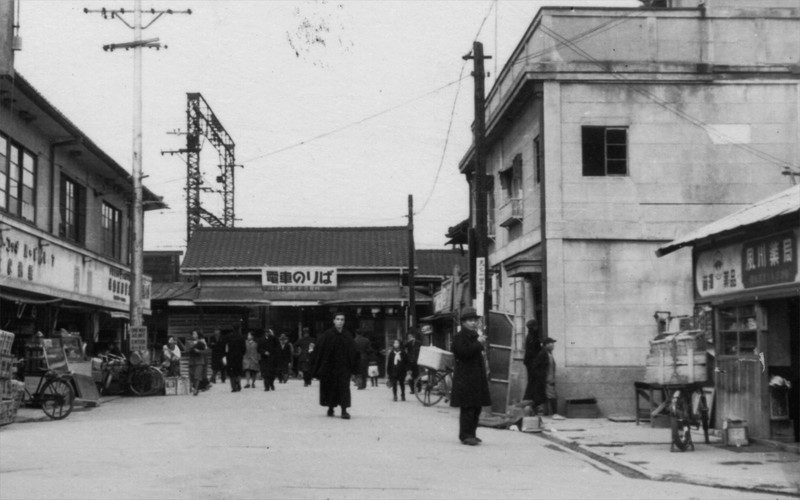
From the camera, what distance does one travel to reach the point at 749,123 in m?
21.4

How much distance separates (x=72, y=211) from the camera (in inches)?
1145

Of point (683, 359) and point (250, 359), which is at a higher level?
point (683, 359)

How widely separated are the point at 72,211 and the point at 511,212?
12714 millimetres

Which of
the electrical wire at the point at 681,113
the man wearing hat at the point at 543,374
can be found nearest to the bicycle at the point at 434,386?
the man wearing hat at the point at 543,374

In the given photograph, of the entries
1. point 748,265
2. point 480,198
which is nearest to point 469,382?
point 748,265

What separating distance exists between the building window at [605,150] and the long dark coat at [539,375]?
4587 millimetres

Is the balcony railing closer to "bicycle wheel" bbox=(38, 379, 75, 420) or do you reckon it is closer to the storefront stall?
the storefront stall

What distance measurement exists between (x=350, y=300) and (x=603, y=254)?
2301cm

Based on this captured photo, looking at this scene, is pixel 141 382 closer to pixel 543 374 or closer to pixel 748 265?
pixel 543 374

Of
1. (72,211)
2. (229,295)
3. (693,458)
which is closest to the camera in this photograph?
(693,458)

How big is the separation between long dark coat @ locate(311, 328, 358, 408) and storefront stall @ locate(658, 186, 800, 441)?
639 cm

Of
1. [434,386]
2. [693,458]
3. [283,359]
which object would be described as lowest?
[693,458]

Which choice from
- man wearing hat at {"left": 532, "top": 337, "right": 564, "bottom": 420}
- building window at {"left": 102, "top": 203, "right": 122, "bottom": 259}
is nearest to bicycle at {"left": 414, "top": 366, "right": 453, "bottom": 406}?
man wearing hat at {"left": 532, "top": 337, "right": 564, "bottom": 420}

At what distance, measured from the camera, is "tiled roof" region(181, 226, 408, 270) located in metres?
48.3
